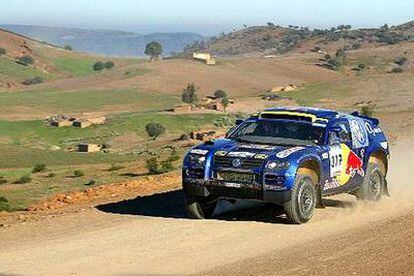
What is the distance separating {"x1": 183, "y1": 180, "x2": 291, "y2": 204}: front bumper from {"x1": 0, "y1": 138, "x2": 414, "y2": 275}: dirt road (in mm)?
461

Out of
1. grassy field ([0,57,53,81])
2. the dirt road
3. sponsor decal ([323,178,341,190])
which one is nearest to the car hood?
sponsor decal ([323,178,341,190])

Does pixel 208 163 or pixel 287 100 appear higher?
pixel 208 163

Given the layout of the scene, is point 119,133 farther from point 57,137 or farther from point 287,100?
point 287,100

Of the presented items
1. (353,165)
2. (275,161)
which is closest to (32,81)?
(353,165)

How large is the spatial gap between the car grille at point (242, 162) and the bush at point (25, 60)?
565 ft

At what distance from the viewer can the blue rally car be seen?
10102 millimetres

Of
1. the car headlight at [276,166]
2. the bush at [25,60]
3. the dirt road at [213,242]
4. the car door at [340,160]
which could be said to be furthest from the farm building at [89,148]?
the bush at [25,60]

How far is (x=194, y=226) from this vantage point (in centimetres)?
1036

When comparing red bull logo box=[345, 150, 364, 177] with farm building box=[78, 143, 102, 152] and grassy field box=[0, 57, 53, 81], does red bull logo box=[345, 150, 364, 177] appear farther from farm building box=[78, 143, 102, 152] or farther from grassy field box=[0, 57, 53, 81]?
grassy field box=[0, 57, 53, 81]

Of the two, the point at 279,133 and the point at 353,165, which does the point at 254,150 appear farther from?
the point at 353,165

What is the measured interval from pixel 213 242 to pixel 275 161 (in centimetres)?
162

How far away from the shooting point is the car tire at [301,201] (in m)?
10.2

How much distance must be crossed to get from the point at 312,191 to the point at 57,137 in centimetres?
6941

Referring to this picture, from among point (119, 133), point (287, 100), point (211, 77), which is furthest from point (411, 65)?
point (119, 133)
